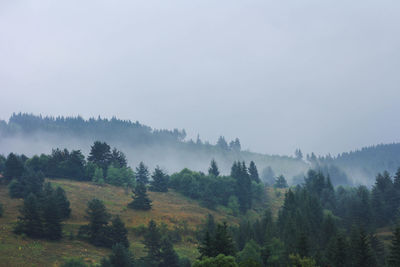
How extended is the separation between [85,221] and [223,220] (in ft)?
141

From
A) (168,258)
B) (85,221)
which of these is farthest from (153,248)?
(85,221)

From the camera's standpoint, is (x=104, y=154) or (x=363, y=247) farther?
(x=104, y=154)

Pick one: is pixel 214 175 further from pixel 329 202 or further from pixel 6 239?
pixel 6 239

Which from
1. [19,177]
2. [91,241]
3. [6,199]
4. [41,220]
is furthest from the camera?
[19,177]

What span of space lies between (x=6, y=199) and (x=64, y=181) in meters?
27.7

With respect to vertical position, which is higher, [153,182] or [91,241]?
[153,182]

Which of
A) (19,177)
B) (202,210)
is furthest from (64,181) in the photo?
(202,210)

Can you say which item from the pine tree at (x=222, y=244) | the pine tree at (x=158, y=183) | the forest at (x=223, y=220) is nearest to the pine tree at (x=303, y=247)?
the forest at (x=223, y=220)

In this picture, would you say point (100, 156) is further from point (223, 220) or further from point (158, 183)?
point (223, 220)

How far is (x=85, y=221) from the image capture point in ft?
288

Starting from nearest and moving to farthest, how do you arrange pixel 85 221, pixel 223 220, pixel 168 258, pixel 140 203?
pixel 168 258, pixel 85 221, pixel 140 203, pixel 223 220

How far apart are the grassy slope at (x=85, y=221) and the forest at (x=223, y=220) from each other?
241 centimetres

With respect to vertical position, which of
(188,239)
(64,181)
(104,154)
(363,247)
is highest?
(104,154)

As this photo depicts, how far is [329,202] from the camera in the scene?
379 feet
